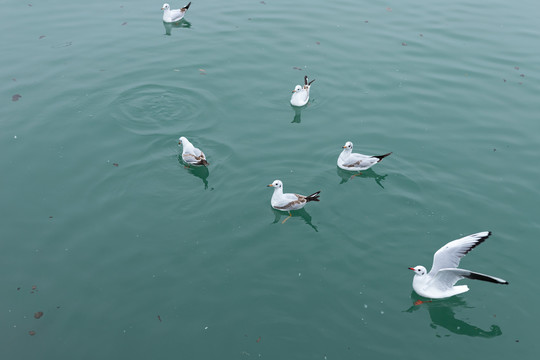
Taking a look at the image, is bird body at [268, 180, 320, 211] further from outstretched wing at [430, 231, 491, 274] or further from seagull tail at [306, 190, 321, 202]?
outstretched wing at [430, 231, 491, 274]

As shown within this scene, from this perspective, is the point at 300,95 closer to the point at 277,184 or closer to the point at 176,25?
the point at 277,184

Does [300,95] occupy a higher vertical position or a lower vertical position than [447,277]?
higher

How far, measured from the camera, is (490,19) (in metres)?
28.9

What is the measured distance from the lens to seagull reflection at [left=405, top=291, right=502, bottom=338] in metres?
12.3

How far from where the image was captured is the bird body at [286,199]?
15500 millimetres

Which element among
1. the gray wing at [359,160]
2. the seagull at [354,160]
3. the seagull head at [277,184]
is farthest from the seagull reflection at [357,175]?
the seagull head at [277,184]

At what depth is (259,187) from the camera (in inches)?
656

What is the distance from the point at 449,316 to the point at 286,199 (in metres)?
6.01

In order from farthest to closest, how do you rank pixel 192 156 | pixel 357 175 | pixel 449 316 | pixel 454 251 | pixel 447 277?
pixel 357 175 < pixel 192 156 < pixel 449 316 < pixel 447 277 < pixel 454 251

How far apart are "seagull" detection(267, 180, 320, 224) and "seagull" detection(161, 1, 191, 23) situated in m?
16.6

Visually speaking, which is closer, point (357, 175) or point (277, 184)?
point (277, 184)

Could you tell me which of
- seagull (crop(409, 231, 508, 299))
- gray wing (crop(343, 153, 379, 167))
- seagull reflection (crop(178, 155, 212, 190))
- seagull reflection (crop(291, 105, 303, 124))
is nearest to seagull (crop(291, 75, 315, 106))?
seagull reflection (crop(291, 105, 303, 124))

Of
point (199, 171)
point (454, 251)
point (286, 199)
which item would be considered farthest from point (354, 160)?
point (199, 171)

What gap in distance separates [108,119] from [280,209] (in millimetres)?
8885
